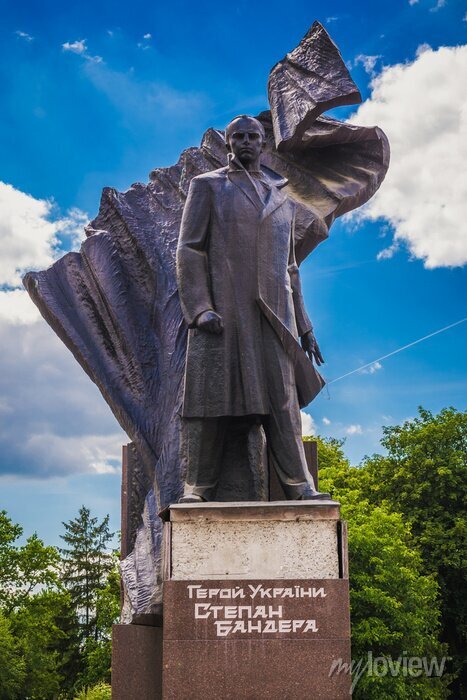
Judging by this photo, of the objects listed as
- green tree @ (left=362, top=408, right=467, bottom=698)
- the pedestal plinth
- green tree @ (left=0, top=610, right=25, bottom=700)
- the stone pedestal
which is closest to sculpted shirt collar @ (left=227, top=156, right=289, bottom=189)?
the pedestal plinth

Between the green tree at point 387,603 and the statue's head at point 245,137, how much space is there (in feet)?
52.5

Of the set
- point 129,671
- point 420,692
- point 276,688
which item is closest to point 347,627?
point 276,688

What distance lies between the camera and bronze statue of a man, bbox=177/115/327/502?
22.3 feet

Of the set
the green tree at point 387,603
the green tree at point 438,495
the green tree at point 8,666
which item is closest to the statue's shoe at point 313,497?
the green tree at point 387,603

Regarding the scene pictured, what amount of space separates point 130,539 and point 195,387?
215 centimetres

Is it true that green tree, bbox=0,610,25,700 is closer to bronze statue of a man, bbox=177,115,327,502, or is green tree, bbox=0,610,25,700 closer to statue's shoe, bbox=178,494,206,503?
bronze statue of a man, bbox=177,115,327,502

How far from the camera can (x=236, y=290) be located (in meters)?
7.03

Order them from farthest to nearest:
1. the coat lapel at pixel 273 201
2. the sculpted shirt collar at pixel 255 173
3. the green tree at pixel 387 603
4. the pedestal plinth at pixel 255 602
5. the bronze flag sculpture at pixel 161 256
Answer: the green tree at pixel 387 603 < the bronze flag sculpture at pixel 161 256 < the sculpted shirt collar at pixel 255 173 < the coat lapel at pixel 273 201 < the pedestal plinth at pixel 255 602

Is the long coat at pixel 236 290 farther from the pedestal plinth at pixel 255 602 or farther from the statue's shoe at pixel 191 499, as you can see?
the pedestal plinth at pixel 255 602

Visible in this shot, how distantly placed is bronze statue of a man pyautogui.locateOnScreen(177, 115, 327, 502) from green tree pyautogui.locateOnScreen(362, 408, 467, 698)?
69.9 feet

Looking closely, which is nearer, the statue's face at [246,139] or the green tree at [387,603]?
the statue's face at [246,139]

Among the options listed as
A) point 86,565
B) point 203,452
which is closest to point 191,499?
point 203,452

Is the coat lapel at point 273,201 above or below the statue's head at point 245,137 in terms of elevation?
below

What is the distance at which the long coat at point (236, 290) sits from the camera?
686cm
